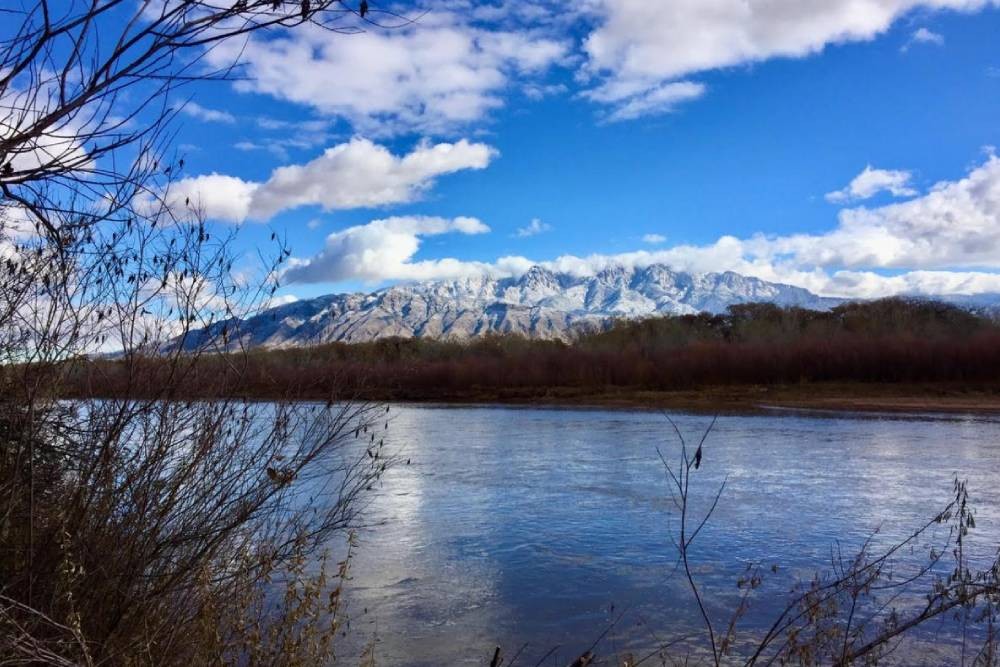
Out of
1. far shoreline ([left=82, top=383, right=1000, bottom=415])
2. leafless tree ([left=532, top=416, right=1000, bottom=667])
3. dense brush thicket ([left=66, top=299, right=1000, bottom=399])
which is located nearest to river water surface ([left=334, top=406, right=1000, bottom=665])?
leafless tree ([left=532, top=416, right=1000, bottom=667])

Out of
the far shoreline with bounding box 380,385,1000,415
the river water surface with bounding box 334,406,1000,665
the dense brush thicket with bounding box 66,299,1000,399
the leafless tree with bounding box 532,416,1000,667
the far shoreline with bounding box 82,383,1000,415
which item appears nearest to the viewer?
the leafless tree with bounding box 532,416,1000,667

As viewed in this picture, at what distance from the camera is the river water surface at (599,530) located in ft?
28.8

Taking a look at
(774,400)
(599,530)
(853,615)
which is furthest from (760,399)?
(853,615)

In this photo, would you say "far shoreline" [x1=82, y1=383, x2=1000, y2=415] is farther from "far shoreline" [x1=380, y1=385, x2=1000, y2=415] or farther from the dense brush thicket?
the dense brush thicket

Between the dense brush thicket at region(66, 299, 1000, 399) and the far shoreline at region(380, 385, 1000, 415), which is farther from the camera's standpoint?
the dense brush thicket at region(66, 299, 1000, 399)

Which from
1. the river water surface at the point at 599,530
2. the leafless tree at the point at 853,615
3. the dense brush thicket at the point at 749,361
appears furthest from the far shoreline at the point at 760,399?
the leafless tree at the point at 853,615

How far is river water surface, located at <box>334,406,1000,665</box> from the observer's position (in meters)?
8.78

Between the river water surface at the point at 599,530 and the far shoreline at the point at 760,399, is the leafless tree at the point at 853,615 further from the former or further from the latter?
the far shoreline at the point at 760,399

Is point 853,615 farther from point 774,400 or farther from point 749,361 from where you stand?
point 749,361

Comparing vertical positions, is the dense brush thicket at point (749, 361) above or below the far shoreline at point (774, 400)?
above

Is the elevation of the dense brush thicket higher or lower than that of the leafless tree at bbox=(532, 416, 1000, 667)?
higher

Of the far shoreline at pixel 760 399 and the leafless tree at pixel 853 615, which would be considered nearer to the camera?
the leafless tree at pixel 853 615

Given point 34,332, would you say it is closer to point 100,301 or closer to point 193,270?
point 100,301

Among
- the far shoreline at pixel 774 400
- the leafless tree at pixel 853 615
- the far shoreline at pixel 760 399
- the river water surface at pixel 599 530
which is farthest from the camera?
the far shoreline at pixel 760 399
